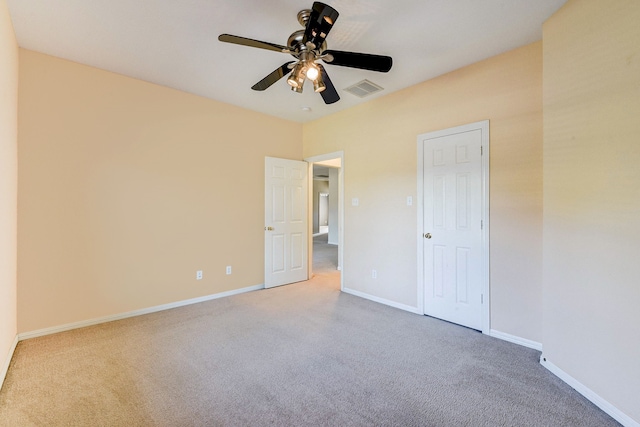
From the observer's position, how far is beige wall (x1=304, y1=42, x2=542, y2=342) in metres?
2.51

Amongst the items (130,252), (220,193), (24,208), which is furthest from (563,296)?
(24,208)

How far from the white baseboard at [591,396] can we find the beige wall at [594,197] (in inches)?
1.1

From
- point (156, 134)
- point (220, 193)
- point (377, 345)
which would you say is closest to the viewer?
point (377, 345)

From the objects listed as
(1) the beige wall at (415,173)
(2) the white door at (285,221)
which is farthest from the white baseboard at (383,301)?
(2) the white door at (285,221)

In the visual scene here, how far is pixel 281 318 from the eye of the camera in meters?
3.20

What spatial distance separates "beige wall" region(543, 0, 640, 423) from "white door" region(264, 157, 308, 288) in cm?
337

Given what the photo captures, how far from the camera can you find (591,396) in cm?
182

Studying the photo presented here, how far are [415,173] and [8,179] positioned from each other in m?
3.91

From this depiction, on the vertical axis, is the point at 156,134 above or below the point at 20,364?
above

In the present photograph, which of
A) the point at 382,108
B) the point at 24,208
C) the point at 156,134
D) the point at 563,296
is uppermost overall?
the point at 382,108

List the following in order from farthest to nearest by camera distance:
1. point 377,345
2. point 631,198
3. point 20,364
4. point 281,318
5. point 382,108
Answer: point 382,108 → point 281,318 → point 377,345 → point 20,364 → point 631,198

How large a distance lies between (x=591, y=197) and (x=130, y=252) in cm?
431

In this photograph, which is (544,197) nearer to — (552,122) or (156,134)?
(552,122)

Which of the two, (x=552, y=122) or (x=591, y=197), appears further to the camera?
(x=552, y=122)
